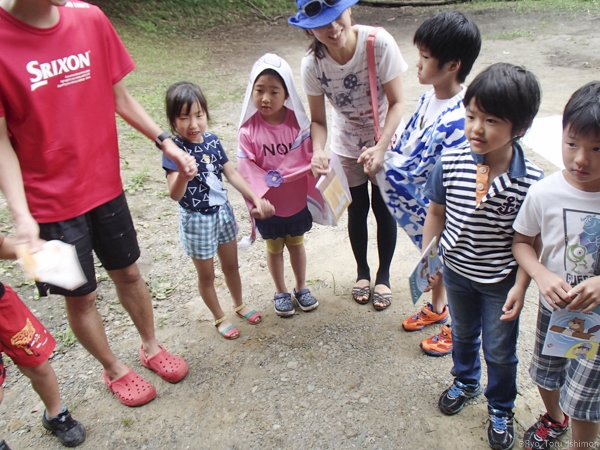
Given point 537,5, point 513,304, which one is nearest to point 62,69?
point 513,304

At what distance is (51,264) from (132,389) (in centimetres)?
104

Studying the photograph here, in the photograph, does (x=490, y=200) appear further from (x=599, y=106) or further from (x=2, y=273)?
(x=2, y=273)

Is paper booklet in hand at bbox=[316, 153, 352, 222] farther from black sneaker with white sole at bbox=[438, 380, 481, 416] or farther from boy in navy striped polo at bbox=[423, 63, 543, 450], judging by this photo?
black sneaker with white sole at bbox=[438, 380, 481, 416]

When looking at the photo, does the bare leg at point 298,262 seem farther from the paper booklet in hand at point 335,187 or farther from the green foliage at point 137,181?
the green foliage at point 137,181

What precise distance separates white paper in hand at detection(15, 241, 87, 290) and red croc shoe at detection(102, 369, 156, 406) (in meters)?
0.93

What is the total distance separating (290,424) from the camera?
233 cm

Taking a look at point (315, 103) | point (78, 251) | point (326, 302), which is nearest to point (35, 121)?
point (78, 251)

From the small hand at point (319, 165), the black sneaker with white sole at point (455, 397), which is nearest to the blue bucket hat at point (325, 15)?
the small hand at point (319, 165)

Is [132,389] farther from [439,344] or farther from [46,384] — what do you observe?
[439,344]

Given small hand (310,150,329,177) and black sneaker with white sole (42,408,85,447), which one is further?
small hand (310,150,329,177)

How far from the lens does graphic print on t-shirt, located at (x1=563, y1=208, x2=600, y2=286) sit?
5.31 ft

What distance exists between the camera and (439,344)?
2.64 m

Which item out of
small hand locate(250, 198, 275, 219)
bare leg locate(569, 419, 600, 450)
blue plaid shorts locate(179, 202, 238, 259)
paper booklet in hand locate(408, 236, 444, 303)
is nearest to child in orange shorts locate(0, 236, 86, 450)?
blue plaid shorts locate(179, 202, 238, 259)

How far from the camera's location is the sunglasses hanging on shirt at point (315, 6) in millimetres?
2299
